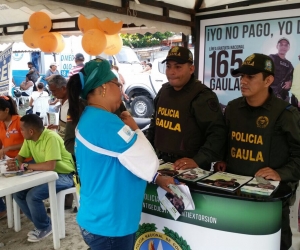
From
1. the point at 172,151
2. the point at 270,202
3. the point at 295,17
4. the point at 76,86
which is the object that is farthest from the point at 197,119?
the point at 295,17

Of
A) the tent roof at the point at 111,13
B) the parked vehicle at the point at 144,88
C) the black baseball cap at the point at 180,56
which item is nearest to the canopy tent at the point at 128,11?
the tent roof at the point at 111,13

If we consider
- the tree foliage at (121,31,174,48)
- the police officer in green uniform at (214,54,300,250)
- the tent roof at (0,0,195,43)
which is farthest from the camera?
the tree foliage at (121,31,174,48)

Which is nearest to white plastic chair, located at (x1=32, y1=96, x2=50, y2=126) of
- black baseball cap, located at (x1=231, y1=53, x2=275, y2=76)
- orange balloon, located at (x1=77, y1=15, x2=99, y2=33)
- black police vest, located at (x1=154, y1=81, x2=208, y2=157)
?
orange balloon, located at (x1=77, y1=15, x2=99, y2=33)

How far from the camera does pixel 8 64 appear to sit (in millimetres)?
4273

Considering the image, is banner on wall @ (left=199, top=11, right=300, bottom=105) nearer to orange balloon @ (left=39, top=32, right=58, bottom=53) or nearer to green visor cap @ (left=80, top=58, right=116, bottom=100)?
orange balloon @ (left=39, top=32, right=58, bottom=53)

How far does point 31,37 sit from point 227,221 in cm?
368

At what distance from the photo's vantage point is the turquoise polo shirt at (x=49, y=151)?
10.1 feet

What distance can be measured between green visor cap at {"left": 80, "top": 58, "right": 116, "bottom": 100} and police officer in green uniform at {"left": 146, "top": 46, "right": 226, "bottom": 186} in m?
0.89

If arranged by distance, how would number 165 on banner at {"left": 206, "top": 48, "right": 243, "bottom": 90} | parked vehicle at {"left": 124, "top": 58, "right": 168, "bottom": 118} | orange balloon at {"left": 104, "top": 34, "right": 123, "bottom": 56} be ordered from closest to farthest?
number 165 on banner at {"left": 206, "top": 48, "right": 243, "bottom": 90}
orange balloon at {"left": 104, "top": 34, "right": 123, "bottom": 56}
parked vehicle at {"left": 124, "top": 58, "right": 168, "bottom": 118}

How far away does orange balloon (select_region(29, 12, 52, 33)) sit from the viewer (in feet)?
12.6

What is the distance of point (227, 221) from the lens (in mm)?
1572

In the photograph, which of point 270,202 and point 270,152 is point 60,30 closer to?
point 270,152

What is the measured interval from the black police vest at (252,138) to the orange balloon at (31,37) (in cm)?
311

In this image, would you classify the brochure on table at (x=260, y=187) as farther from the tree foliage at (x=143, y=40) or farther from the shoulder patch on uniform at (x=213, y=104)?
the tree foliage at (x=143, y=40)
